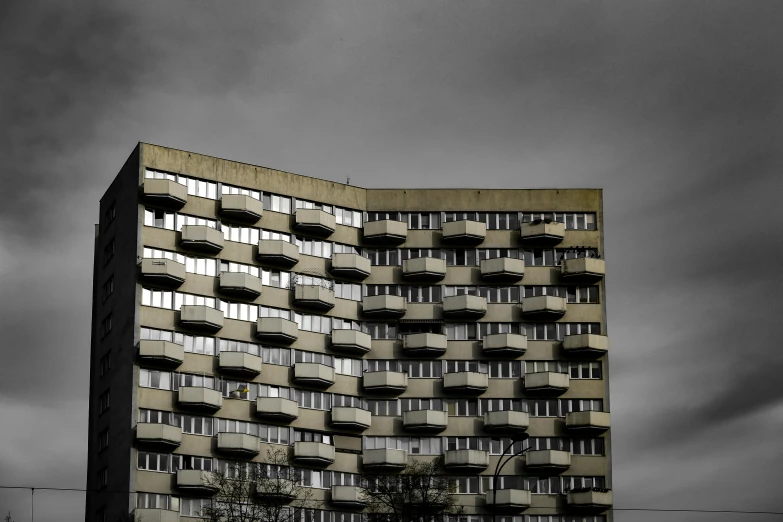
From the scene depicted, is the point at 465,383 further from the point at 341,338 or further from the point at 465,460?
the point at 341,338

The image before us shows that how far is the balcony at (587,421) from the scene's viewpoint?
472 feet

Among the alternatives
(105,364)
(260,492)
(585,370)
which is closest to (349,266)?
(105,364)

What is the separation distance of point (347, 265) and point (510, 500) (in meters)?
26.1

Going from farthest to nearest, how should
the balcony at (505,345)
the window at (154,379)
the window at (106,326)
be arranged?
the balcony at (505,345), the window at (106,326), the window at (154,379)

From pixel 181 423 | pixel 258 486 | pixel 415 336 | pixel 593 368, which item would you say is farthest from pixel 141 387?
pixel 593 368

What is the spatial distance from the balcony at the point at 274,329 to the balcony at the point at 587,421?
90.0ft

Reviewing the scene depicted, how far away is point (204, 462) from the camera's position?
131 m

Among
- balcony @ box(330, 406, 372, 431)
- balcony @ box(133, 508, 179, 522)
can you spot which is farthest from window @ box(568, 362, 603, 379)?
balcony @ box(133, 508, 179, 522)

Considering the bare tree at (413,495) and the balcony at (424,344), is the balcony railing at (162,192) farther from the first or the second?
the bare tree at (413,495)

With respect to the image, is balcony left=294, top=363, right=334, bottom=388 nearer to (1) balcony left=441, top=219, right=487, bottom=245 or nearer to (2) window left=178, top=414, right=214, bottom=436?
(2) window left=178, top=414, right=214, bottom=436

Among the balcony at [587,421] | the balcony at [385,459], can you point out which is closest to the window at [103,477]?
the balcony at [385,459]

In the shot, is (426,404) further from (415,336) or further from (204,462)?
(204,462)

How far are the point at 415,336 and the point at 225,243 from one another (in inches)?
795

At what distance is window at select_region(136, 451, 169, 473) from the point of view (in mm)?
127625
